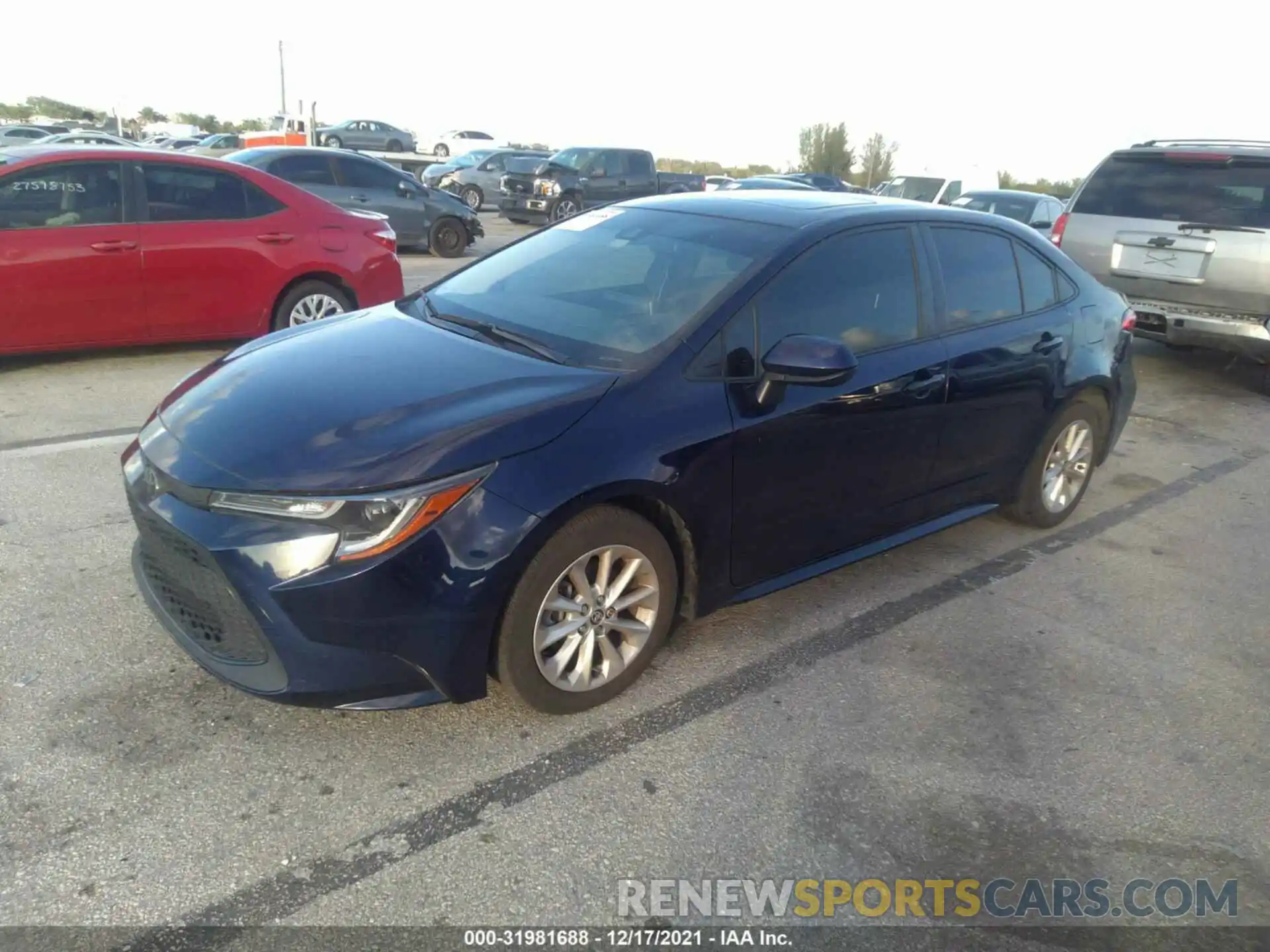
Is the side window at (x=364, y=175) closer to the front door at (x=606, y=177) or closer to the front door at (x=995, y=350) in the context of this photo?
the front door at (x=606, y=177)

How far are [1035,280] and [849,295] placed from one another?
1.46 m

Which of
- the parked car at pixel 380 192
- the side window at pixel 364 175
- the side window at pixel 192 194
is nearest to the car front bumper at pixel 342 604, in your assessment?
the side window at pixel 192 194

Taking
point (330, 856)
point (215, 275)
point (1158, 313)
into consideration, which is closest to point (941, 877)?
point (330, 856)

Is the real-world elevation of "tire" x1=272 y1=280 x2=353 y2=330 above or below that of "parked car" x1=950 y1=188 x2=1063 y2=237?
below

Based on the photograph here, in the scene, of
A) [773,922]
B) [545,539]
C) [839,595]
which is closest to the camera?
[773,922]

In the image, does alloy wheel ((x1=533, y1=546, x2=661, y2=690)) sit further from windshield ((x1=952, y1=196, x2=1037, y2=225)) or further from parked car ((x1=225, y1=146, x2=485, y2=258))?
windshield ((x1=952, y1=196, x2=1037, y2=225))

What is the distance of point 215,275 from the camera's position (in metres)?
7.06

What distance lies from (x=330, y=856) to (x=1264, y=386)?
923 centimetres

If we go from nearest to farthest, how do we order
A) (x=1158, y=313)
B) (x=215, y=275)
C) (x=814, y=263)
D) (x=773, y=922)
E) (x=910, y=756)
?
(x=773, y=922) → (x=910, y=756) → (x=814, y=263) → (x=215, y=275) → (x=1158, y=313)

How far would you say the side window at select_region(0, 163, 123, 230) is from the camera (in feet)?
20.9

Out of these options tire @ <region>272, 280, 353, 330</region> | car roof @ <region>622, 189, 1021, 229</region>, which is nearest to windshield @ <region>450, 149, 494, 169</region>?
tire @ <region>272, 280, 353, 330</region>

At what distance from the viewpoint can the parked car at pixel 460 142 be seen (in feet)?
137

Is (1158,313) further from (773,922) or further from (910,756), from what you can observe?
(773,922)

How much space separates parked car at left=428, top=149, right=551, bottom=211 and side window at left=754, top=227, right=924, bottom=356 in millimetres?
21302
